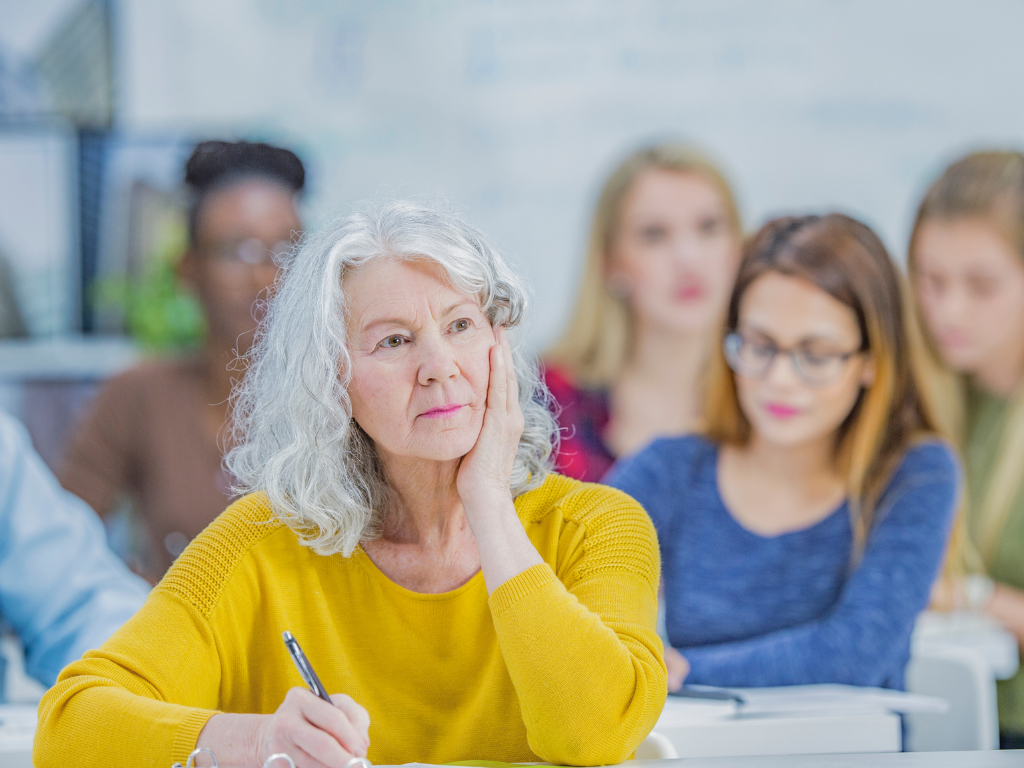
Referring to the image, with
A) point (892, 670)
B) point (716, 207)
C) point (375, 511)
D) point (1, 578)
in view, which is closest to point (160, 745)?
point (375, 511)

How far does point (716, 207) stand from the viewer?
132 inches

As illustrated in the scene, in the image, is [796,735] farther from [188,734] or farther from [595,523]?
[188,734]

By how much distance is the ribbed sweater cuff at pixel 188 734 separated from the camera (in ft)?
3.25

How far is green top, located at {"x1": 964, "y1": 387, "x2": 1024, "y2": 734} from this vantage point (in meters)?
2.72

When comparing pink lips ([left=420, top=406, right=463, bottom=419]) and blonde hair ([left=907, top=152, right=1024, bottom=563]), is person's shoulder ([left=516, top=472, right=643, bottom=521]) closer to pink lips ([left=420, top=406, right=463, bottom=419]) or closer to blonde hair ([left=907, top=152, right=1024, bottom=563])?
pink lips ([left=420, top=406, right=463, bottom=419])

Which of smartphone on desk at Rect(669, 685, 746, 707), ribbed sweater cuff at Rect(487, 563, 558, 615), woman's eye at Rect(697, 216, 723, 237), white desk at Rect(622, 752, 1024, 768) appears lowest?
smartphone on desk at Rect(669, 685, 746, 707)

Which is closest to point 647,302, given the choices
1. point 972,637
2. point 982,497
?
point 982,497

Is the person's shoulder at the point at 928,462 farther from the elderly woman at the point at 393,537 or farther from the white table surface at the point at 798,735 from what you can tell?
the elderly woman at the point at 393,537

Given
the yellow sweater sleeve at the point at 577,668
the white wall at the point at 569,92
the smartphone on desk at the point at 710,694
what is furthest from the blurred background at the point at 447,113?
the yellow sweater sleeve at the point at 577,668

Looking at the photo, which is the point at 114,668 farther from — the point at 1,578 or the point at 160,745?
the point at 1,578

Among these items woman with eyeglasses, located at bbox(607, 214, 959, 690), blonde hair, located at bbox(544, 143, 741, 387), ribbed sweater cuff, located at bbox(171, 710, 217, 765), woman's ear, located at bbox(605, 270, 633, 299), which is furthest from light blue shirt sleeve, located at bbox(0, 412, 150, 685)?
woman's ear, located at bbox(605, 270, 633, 299)

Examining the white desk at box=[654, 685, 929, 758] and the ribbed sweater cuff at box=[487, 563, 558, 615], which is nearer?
the ribbed sweater cuff at box=[487, 563, 558, 615]

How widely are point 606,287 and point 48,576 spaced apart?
2.17m

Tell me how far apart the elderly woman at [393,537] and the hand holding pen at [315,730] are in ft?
0.63
